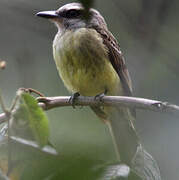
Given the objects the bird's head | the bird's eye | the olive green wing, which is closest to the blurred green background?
the olive green wing

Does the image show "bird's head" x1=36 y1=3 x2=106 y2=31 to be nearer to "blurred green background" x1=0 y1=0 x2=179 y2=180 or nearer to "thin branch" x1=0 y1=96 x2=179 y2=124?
"blurred green background" x1=0 y1=0 x2=179 y2=180

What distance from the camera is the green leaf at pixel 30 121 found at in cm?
130

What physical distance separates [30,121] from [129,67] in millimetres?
2885

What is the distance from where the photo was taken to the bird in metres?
3.24

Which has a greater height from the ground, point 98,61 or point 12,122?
point 12,122

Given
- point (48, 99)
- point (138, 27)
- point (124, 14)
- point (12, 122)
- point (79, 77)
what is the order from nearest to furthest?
point (12, 122) → point (48, 99) → point (138, 27) → point (124, 14) → point (79, 77)

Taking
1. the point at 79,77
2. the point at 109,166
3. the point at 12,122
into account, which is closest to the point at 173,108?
the point at 109,166

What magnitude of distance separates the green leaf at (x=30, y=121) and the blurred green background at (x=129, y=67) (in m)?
0.11

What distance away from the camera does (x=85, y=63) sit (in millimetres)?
3219

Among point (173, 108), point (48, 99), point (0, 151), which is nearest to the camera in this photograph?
point (0, 151)

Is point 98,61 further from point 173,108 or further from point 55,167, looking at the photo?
point 55,167

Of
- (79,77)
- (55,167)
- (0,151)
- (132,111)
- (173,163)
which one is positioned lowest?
(173,163)

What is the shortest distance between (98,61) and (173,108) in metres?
1.56

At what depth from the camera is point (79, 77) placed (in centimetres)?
322
